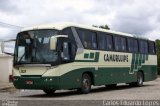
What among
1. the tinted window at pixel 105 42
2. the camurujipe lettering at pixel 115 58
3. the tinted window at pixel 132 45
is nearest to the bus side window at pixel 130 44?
the tinted window at pixel 132 45

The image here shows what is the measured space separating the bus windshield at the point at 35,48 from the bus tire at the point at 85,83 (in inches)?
103

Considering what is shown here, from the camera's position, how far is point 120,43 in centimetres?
2594

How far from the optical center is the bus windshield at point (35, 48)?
64.5 feet

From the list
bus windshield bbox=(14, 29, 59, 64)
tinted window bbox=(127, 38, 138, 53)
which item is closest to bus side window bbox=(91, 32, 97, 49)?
bus windshield bbox=(14, 29, 59, 64)

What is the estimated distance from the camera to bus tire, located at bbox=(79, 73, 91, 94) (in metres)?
21.5

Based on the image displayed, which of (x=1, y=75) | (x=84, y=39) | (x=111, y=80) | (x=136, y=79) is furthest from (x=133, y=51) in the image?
(x=1, y=75)

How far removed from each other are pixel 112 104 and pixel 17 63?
6.52 metres

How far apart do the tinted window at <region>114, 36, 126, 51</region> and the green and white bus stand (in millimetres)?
151

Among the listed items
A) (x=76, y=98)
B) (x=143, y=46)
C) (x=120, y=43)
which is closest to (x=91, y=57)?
(x=76, y=98)

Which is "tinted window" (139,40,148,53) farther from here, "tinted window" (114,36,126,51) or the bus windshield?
the bus windshield

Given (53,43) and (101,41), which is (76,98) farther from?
(101,41)

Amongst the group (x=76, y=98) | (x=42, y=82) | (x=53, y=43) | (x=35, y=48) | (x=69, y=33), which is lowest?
(x=76, y=98)

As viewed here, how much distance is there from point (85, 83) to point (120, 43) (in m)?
5.00

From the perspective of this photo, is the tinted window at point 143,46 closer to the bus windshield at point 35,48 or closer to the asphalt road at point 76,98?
the asphalt road at point 76,98
